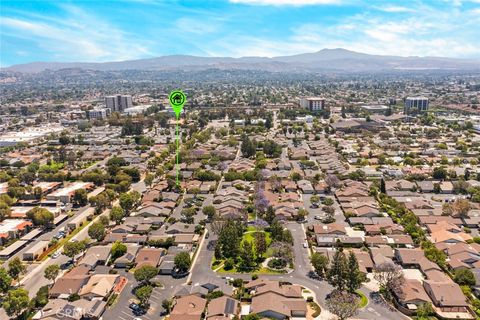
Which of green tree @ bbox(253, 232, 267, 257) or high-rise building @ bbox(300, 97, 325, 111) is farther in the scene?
high-rise building @ bbox(300, 97, 325, 111)

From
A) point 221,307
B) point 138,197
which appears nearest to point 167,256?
point 221,307

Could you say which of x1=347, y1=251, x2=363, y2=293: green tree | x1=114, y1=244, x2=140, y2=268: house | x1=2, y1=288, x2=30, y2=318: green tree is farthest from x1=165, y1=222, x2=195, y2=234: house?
x1=347, y1=251, x2=363, y2=293: green tree

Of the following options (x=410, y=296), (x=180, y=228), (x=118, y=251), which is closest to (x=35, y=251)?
(x=118, y=251)

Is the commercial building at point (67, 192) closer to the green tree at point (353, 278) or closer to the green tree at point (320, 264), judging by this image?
the green tree at point (320, 264)

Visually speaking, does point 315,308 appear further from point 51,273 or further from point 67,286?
point 51,273

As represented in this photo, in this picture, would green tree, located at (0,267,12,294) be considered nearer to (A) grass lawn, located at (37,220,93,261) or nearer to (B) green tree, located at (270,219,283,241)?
(A) grass lawn, located at (37,220,93,261)

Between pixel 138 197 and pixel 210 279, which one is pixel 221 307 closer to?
pixel 210 279
